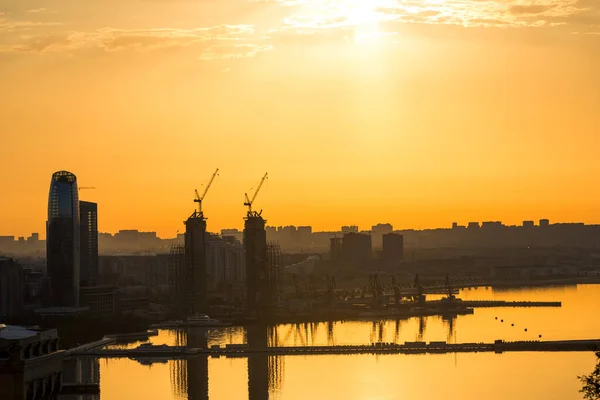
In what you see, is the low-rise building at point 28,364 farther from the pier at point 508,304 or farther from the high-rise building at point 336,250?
the high-rise building at point 336,250

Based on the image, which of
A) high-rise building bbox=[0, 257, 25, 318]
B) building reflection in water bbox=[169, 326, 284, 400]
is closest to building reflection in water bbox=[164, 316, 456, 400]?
building reflection in water bbox=[169, 326, 284, 400]

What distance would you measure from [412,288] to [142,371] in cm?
6844

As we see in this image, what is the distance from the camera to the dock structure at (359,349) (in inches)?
2192

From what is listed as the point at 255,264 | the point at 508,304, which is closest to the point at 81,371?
the point at 255,264

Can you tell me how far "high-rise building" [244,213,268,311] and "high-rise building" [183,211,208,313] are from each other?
333cm

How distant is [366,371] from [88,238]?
175ft

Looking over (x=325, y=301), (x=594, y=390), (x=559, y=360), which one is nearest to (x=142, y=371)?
(x=559, y=360)

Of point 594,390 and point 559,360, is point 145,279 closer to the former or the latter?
point 559,360

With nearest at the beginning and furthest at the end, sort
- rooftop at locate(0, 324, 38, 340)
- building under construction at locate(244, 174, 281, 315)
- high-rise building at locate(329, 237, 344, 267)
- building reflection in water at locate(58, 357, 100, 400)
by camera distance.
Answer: rooftop at locate(0, 324, 38, 340) < building reflection in water at locate(58, 357, 100, 400) < building under construction at locate(244, 174, 281, 315) < high-rise building at locate(329, 237, 344, 267)

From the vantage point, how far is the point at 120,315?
A: 76875 mm

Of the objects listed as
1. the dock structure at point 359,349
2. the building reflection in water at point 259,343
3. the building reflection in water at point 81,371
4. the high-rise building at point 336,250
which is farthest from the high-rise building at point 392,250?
the building reflection in water at point 81,371

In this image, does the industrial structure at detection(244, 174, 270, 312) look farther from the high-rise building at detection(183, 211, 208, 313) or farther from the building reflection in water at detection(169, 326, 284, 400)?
the building reflection in water at detection(169, 326, 284, 400)

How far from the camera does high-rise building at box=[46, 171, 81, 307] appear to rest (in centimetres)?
7762

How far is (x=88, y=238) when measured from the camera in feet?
323
